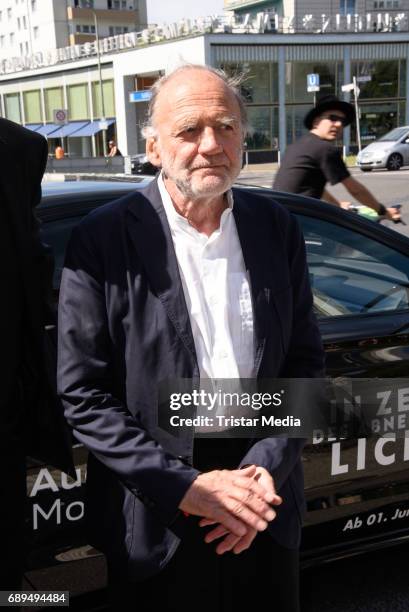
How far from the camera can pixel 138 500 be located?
172cm

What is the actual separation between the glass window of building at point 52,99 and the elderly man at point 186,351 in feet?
161

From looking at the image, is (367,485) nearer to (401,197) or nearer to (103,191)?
(103,191)

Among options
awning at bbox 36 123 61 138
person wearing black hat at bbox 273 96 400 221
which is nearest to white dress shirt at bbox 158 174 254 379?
person wearing black hat at bbox 273 96 400 221

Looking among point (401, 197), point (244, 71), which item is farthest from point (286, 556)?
point (401, 197)

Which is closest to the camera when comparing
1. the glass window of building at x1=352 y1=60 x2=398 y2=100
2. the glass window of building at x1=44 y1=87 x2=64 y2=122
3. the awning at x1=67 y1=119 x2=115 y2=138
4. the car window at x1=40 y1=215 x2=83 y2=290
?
the car window at x1=40 y1=215 x2=83 y2=290

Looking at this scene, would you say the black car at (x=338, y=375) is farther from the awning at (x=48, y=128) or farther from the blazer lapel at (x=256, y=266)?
the awning at (x=48, y=128)

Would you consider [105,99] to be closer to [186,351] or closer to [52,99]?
[52,99]

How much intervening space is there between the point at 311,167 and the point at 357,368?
291 centimetres

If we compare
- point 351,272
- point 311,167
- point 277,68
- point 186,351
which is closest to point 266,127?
point 277,68

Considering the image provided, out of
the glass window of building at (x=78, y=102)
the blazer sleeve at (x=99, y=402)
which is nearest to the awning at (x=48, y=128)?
the glass window of building at (x=78, y=102)

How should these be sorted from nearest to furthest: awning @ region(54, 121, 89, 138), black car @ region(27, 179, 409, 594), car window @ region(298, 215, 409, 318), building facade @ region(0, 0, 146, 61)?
1. black car @ region(27, 179, 409, 594)
2. car window @ region(298, 215, 409, 318)
3. awning @ region(54, 121, 89, 138)
4. building facade @ region(0, 0, 146, 61)

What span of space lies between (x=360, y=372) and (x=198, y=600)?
1.06m

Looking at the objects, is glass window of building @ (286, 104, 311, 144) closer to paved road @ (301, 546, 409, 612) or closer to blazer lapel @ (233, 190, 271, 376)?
paved road @ (301, 546, 409, 612)

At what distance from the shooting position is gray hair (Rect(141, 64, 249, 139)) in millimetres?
1803
